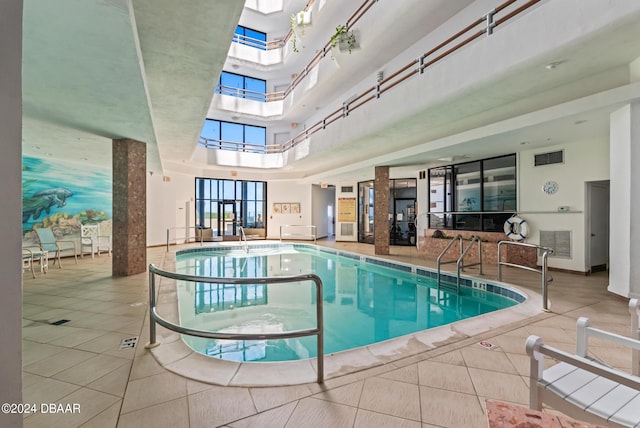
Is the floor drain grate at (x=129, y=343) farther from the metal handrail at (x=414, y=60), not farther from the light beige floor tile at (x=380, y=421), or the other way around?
the metal handrail at (x=414, y=60)

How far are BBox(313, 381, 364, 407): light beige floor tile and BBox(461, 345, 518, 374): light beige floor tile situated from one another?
933mm

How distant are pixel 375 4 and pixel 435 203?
584 cm

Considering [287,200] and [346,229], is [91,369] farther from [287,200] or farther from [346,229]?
[287,200]

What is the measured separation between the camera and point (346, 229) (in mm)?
12602

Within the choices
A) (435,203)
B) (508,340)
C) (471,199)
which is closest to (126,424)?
(508,340)

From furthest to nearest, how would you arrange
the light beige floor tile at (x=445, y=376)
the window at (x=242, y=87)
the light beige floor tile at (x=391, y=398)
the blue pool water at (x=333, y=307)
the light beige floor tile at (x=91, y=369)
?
the window at (x=242, y=87) < the blue pool water at (x=333, y=307) < the light beige floor tile at (x=91, y=369) < the light beige floor tile at (x=445, y=376) < the light beige floor tile at (x=391, y=398)

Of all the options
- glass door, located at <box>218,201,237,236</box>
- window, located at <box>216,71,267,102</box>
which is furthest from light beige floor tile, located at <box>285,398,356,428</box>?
window, located at <box>216,71,267,102</box>

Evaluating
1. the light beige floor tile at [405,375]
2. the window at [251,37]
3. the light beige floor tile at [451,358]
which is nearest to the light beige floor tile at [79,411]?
the light beige floor tile at [405,375]

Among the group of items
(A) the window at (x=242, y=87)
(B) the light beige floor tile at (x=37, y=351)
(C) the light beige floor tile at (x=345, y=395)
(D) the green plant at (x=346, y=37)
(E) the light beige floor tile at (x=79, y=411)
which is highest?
(A) the window at (x=242, y=87)

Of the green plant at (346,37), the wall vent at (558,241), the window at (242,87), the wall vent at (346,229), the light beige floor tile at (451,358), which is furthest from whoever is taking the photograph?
the window at (242,87)

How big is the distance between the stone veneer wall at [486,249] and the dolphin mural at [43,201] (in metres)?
10.3

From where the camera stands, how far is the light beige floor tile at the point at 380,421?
1523mm

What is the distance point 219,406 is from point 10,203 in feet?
4.67

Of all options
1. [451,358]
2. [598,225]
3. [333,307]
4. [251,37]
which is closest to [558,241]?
[598,225]
